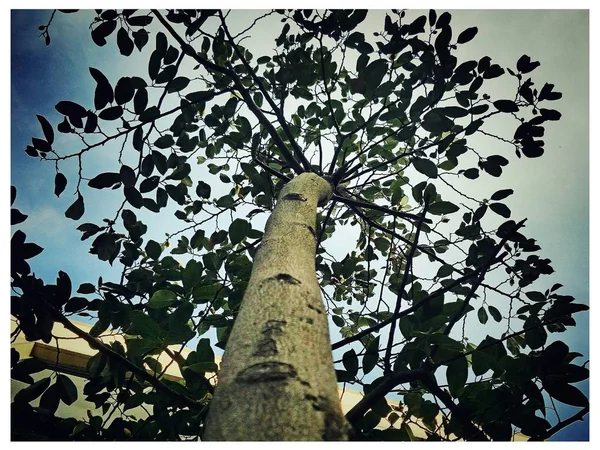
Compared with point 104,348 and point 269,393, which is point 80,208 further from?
point 269,393

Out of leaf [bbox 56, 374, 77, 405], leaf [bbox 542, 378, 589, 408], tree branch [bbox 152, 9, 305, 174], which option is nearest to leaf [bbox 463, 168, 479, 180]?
tree branch [bbox 152, 9, 305, 174]

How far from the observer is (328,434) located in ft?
1.29

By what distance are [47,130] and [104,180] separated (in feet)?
0.83

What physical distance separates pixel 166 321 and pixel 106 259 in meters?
0.47

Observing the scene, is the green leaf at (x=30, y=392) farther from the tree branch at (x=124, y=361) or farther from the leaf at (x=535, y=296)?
the leaf at (x=535, y=296)

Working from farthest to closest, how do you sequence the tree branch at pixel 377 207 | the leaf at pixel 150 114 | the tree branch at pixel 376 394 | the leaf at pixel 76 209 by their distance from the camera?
the tree branch at pixel 377 207, the leaf at pixel 76 209, the leaf at pixel 150 114, the tree branch at pixel 376 394

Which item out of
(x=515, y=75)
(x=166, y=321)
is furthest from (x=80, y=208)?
(x=515, y=75)

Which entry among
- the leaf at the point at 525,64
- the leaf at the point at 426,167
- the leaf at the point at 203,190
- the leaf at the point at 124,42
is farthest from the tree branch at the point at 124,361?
the leaf at the point at 525,64

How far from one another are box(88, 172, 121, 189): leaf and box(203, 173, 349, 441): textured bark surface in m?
0.94

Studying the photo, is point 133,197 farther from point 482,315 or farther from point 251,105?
point 482,315

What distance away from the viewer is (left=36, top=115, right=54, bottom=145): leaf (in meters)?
1.17

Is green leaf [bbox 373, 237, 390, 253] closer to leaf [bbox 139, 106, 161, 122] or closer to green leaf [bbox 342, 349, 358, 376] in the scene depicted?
green leaf [bbox 342, 349, 358, 376]

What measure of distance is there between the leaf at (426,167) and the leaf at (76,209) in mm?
1410

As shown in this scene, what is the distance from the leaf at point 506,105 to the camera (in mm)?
1247
